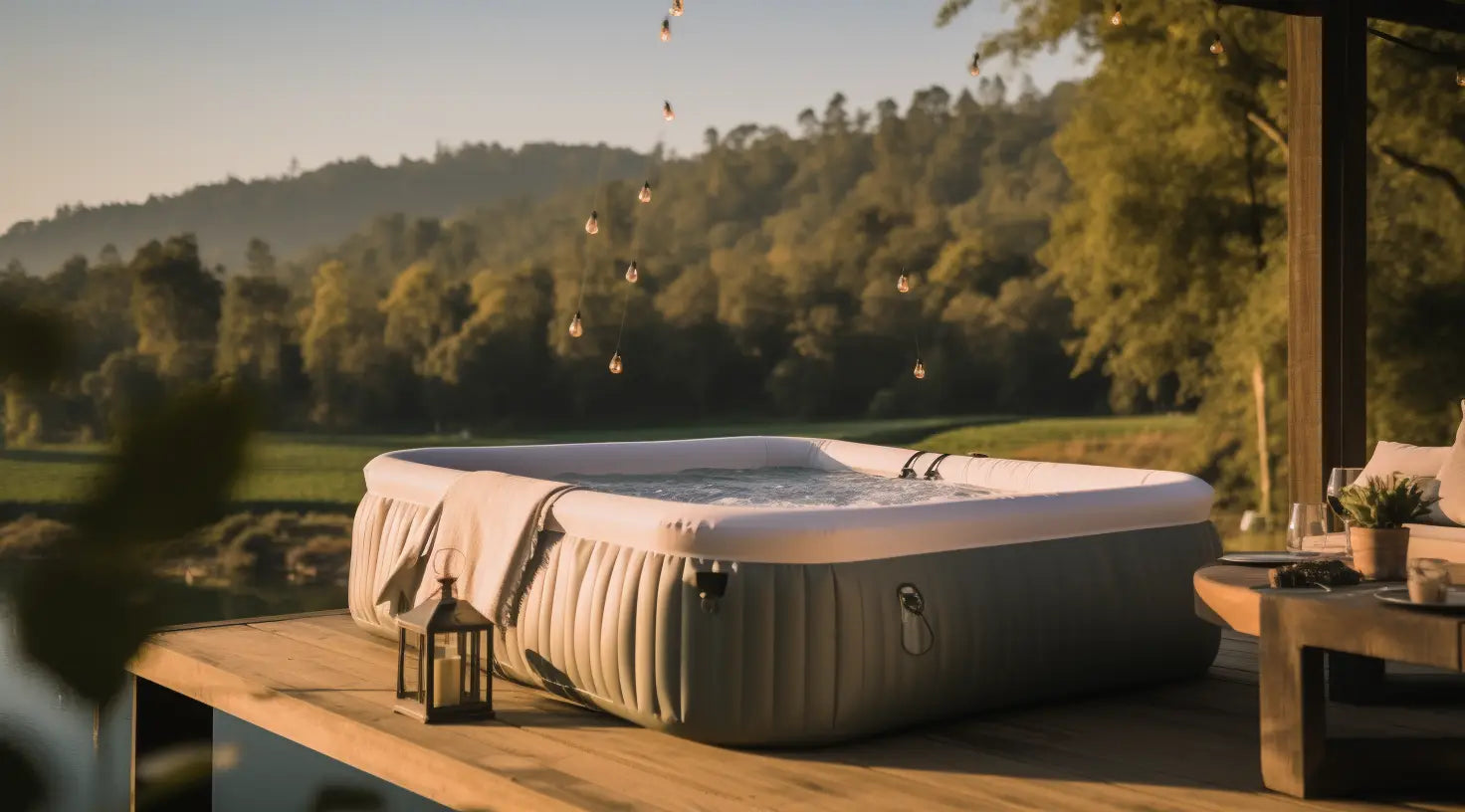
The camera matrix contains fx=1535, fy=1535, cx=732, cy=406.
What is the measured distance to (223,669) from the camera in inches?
154

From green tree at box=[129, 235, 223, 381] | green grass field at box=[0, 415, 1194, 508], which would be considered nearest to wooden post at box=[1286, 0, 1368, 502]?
green tree at box=[129, 235, 223, 381]

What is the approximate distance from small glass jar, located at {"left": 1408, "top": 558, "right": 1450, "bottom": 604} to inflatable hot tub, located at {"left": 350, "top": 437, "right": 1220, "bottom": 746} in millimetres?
1008

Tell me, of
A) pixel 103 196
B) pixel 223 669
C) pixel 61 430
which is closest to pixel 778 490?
pixel 223 669

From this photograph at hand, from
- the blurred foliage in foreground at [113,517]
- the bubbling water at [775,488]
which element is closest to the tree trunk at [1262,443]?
the bubbling water at [775,488]

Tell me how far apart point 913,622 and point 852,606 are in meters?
0.17

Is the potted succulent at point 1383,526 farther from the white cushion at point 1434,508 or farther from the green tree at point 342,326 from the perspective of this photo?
the green tree at point 342,326

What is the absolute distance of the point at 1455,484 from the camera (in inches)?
157

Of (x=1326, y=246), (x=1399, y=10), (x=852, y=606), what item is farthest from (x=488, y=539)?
(x=1399, y=10)

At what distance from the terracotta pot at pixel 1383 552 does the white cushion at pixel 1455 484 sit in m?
0.99

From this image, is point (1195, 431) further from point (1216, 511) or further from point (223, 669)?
point (223, 669)

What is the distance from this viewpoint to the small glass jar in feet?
8.73

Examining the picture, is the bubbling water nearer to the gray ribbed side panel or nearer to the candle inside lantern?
the gray ribbed side panel

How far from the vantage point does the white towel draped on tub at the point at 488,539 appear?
143 inches

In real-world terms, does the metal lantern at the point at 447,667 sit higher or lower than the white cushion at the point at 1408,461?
lower
